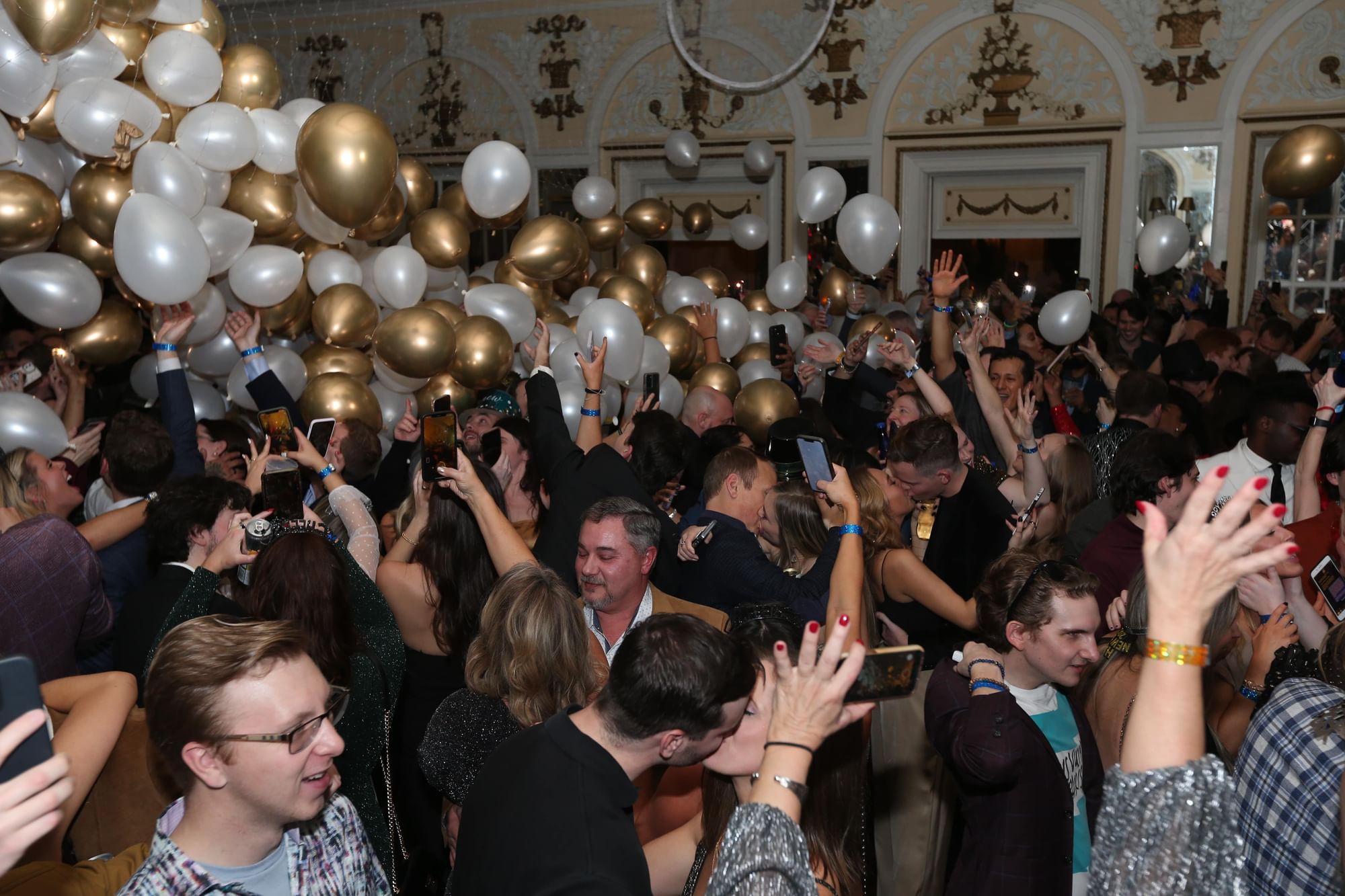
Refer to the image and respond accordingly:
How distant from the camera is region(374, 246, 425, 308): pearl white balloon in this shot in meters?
4.40

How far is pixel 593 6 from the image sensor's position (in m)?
8.63

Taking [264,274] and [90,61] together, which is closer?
[90,61]

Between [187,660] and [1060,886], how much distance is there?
1.50 meters

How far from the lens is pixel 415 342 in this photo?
162 inches

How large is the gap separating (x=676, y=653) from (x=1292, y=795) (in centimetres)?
90

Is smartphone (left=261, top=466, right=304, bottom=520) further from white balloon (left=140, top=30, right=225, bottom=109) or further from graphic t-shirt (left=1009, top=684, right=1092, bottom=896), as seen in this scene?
white balloon (left=140, top=30, right=225, bottom=109)

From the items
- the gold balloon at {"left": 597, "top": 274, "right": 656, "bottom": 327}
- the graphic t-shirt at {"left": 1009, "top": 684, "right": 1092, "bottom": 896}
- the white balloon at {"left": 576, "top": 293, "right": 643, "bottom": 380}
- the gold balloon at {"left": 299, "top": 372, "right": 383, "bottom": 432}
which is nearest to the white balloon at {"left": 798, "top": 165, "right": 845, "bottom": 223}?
the gold balloon at {"left": 597, "top": 274, "right": 656, "bottom": 327}

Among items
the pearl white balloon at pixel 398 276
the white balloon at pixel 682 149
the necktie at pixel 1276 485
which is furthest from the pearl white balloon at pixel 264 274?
the white balloon at pixel 682 149

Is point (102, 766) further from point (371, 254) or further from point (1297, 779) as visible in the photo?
point (371, 254)

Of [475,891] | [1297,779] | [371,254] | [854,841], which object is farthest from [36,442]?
[1297,779]

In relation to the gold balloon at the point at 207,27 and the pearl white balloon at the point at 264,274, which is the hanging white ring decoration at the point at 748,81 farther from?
the pearl white balloon at the point at 264,274

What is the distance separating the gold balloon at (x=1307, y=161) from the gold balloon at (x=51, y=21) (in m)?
5.40

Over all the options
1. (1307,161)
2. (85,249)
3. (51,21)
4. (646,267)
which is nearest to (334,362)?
(85,249)

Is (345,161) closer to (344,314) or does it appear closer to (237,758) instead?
(344,314)
